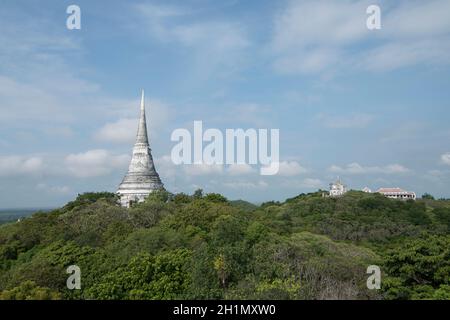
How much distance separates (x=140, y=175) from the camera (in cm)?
4969

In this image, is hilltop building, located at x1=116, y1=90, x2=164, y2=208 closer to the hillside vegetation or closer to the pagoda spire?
the pagoda spire

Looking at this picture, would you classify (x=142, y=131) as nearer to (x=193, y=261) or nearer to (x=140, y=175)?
(x=140, y=175)

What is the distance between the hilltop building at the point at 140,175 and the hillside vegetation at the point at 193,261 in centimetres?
1414

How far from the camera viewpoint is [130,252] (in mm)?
22922

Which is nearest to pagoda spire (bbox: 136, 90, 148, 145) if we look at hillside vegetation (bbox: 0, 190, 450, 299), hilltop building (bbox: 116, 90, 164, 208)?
hilltop building (bbox: 116, 90, 164, 208)

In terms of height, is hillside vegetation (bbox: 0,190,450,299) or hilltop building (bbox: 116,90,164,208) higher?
hilltop building (bbox: 116,90,164,208)

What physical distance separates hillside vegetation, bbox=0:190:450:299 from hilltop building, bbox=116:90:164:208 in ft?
46.4

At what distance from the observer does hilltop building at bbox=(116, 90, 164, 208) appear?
1934 inches

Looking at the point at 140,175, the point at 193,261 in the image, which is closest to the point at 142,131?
the point at 140,175

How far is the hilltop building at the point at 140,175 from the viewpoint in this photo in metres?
49.1

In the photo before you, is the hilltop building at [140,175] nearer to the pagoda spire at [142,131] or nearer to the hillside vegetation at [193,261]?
the pagoda spire at [142,131]
